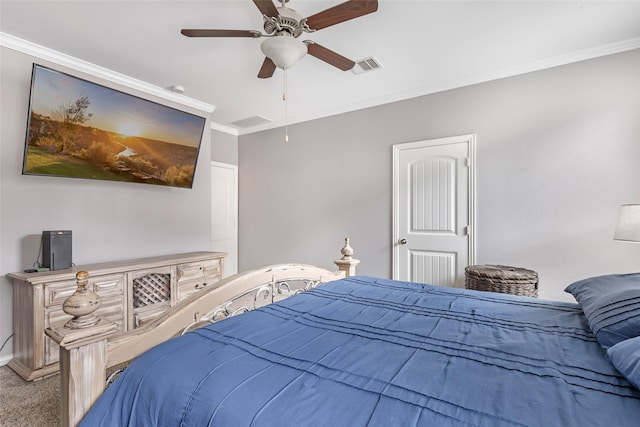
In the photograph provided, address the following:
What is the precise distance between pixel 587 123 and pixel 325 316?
2913 millimetres

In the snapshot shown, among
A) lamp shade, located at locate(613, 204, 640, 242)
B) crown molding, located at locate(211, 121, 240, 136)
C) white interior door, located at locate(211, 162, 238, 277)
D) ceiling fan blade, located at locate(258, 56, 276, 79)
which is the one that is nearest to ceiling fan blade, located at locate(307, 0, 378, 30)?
ceiling fan blade, located at locate(258, 56, 276, 79)

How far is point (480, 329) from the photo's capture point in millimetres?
1302

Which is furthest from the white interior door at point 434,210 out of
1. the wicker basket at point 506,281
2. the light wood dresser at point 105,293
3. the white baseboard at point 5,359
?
the white baseboard at point 5,359

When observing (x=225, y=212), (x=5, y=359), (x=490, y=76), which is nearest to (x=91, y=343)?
(x=5, y=359)

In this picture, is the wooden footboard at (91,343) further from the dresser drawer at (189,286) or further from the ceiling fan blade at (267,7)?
the dresser drawer at (189,286)

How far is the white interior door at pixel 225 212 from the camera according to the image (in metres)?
4.80

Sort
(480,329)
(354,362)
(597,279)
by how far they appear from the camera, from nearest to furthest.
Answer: (354,362), (480,329), (597,279)

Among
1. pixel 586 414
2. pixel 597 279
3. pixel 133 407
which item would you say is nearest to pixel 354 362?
pixel 586 414

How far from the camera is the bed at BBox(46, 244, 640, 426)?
76 centimetres

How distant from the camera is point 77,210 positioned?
9.85 ft

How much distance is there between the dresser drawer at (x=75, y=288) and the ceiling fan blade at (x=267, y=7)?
2199 mm

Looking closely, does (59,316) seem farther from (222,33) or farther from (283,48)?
(283,48)

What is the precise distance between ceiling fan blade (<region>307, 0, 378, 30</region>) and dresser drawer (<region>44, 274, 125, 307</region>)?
238 centimetres

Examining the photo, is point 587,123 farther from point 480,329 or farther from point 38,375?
point 38,375
